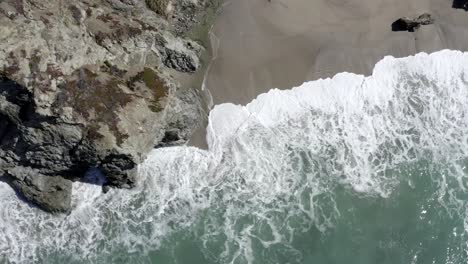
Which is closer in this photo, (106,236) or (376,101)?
(106,236)

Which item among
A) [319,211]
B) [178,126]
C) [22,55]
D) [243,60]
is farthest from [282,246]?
[22,55]

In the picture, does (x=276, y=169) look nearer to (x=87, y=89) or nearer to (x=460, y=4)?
(x=87, y=89)

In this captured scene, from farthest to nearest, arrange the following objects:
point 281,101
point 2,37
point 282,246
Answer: point 281,101 → point 282,246 → point 2,37

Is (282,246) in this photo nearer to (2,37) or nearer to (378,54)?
(378,54)

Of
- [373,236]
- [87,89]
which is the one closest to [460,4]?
[373,236]

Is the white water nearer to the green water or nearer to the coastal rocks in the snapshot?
the green water

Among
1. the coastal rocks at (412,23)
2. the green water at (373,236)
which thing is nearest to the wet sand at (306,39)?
the coastal rocks at (412,23)
